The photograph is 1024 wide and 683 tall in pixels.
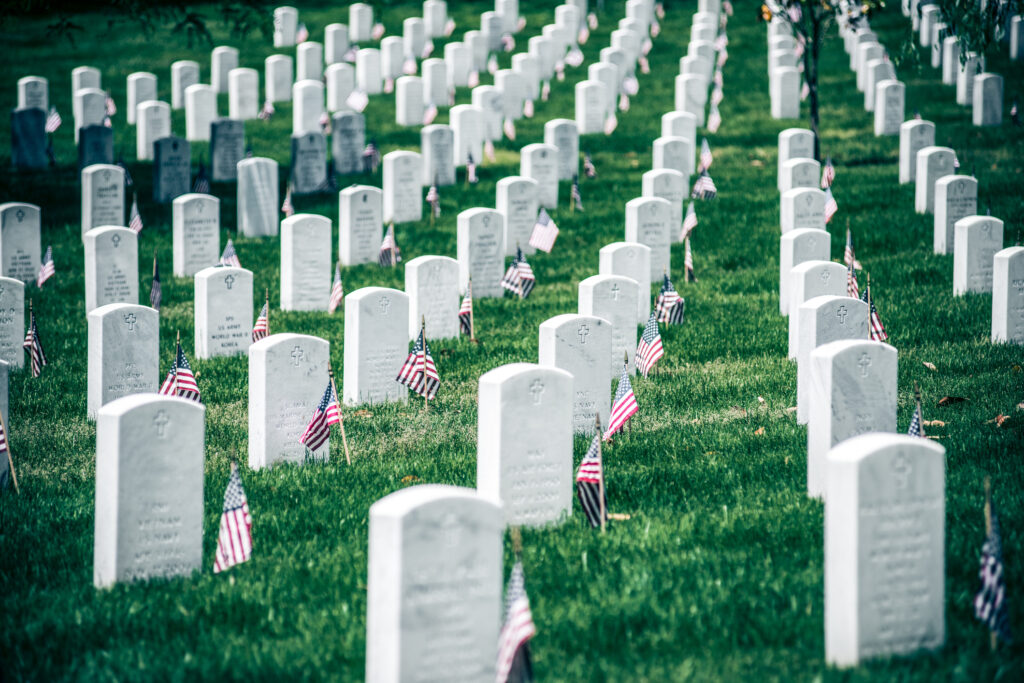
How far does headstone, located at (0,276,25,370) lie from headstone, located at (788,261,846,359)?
7211 millimetres

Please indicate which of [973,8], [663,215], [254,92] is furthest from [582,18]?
[973,8]

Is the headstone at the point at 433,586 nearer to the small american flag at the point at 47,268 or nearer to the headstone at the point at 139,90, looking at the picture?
the small american flag at the point at 47,268

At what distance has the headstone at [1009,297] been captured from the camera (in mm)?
12188

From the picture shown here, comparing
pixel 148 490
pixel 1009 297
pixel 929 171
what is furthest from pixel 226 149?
pixel 148 490

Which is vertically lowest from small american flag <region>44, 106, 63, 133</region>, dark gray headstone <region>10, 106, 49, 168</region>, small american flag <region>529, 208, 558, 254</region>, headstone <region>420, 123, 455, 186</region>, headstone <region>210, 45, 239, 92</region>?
small american flag <region>529, 208, 558, 254</region>

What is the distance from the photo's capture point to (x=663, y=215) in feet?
52.0

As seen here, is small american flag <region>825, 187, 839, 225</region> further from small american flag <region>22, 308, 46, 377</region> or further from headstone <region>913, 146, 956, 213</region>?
small american flag <region>22, 308, 46, 377</region>

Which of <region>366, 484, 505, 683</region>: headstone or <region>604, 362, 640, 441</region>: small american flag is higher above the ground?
<region>604, 362, 640, 441</region>: small american flag

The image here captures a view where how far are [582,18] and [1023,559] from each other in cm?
3155

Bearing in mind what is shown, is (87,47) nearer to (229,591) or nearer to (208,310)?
(208,310)

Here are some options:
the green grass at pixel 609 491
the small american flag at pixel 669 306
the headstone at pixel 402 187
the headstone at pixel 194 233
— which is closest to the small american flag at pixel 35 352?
the green grass at pixel 609 491

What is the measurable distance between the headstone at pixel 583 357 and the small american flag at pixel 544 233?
641 centimetres

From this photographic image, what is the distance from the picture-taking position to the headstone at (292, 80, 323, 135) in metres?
26.6

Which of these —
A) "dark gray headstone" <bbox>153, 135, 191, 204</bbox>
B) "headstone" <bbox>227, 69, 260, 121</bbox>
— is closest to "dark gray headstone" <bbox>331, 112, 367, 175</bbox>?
"dark gray headstone" <bbox>153, 135, 191, 204</bbox>
